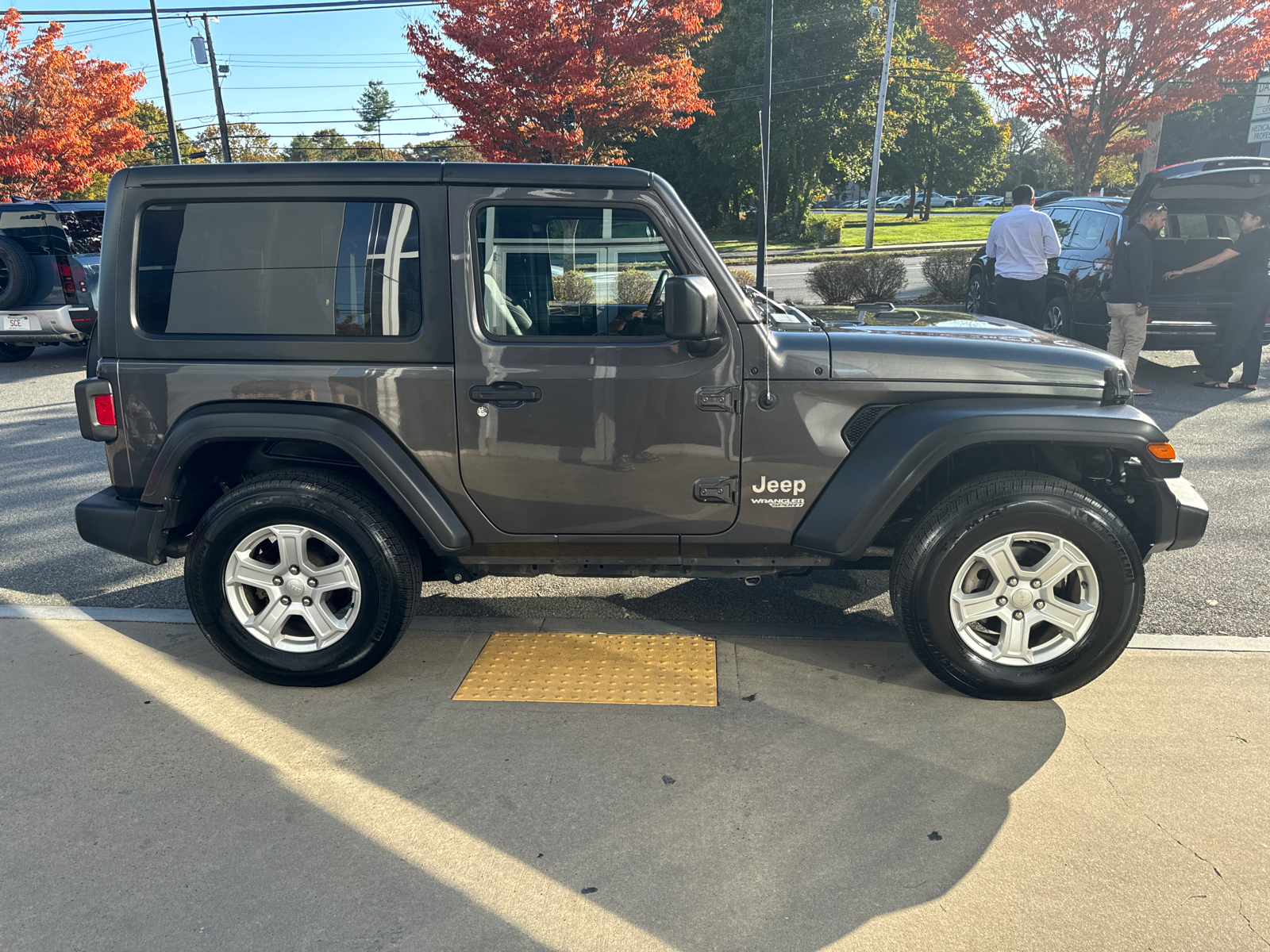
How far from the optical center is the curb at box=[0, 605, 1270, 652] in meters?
3.84

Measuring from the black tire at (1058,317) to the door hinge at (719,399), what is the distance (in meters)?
6.77

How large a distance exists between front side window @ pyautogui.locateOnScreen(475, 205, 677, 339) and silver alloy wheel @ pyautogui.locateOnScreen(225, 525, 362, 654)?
3.47 feet

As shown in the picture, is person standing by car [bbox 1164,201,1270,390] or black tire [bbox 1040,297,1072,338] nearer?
person standing by car [bbox 1164,201,1270,390]

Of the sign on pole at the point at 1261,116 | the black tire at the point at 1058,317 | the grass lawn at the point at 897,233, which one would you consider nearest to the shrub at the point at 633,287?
the black tire at the point at 1058,317

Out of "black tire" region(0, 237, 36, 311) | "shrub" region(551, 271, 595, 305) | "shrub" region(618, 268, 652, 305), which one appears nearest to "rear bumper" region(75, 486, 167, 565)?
"shrub" region(551, 271, 595, 305)

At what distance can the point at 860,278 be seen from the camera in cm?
1291

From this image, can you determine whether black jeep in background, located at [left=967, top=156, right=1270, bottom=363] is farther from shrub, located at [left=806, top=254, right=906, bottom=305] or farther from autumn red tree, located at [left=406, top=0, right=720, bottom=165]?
autumn red tree, located at [left=406, top=0, right=720, bottom=165]

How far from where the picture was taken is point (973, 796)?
281 centimetres

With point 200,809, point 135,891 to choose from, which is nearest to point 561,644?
point 200,809

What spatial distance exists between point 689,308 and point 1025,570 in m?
1.53

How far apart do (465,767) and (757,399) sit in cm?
162

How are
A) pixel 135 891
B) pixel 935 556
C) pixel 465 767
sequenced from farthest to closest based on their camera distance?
pixel 935 556
pixel 465 767
pixel 135 891

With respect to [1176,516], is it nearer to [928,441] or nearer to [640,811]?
[928,441]

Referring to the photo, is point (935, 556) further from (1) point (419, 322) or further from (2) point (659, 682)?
(1) point (419, 322)
